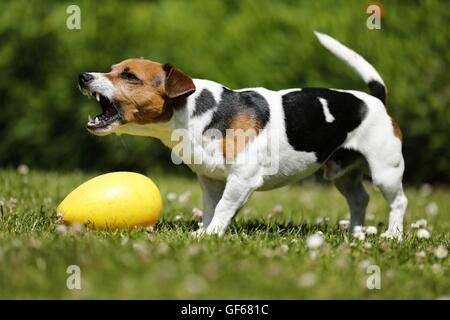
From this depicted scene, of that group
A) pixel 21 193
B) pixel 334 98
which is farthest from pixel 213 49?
pixel 334 98

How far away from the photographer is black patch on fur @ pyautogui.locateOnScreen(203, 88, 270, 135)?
4.39 metres

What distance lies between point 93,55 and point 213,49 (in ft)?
5.67

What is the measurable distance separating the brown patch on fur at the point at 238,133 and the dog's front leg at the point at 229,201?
0.59 ft

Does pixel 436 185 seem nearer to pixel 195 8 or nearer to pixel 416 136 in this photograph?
pixel 416 136

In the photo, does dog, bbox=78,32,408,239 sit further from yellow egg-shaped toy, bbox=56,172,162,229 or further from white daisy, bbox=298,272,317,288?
white daisy, bbox=298,272,317,288

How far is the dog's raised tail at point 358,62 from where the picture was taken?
517 centimetres

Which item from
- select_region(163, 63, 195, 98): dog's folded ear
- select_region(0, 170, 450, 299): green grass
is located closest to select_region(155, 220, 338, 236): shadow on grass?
select_region(0, 170, 450, 299): green grass

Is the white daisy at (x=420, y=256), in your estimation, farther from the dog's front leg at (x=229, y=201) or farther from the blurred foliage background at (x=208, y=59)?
the blurred foliage background at (x=208, y=59)

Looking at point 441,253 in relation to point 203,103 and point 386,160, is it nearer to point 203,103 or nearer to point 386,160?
point 386,160

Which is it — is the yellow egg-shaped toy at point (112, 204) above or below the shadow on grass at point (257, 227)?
above

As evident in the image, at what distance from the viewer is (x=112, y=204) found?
14.1 ft

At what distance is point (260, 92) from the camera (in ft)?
15.3
